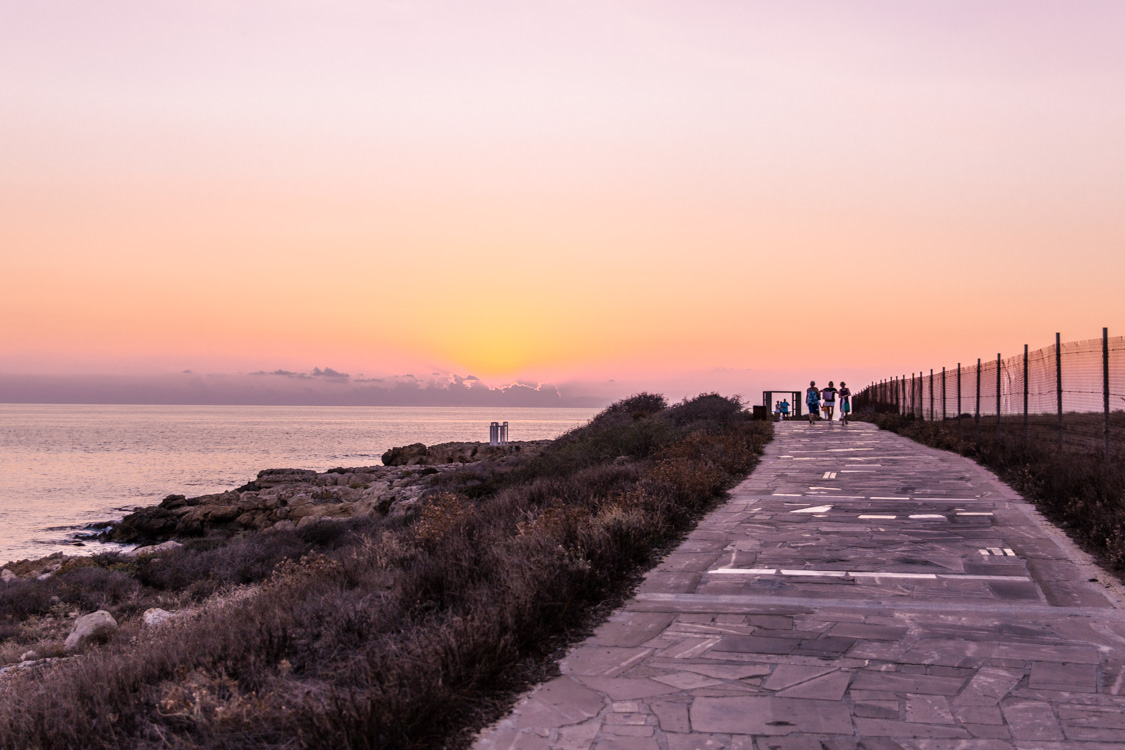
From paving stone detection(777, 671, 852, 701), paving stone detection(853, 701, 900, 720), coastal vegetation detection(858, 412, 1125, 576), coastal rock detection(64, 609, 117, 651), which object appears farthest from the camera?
coastal rock detection(64, 609, 117, 651)

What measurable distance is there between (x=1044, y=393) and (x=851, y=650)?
1375 cm

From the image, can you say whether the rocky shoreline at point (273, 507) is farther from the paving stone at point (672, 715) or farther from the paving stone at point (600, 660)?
the paving stone at point (672, 715)

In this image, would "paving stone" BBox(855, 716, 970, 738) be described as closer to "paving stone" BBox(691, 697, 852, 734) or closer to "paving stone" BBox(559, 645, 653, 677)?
"paving stone" BBox(691, 697, 852, 734)

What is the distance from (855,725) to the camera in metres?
3.96

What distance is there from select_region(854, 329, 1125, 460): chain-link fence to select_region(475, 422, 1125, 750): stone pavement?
5156 millimetres

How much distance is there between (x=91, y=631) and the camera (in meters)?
11.9

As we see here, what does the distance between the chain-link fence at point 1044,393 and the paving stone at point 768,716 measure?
406 inches

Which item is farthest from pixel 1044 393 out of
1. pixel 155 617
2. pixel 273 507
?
pixel 273 507

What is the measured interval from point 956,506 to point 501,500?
652cm

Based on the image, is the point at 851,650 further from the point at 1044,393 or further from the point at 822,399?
the point at 822,399

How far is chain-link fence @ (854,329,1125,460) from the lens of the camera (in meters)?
13.2

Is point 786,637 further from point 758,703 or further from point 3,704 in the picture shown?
point 3,704

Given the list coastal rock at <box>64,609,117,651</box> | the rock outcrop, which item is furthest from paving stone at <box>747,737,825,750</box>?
the rock outcrop

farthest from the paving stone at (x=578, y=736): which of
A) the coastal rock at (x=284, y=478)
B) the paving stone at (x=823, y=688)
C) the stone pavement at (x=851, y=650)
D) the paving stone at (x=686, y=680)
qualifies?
the coastal rock at (x=284, y=478)
